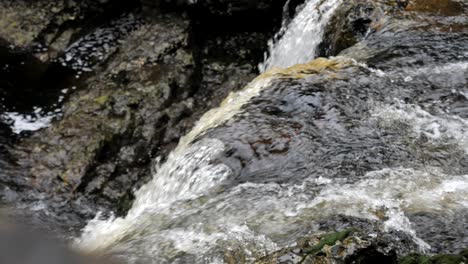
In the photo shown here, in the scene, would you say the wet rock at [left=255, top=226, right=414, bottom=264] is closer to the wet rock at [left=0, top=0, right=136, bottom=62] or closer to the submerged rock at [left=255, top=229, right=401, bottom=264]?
the submerged rock at [left=255, top=229, right=401, bottom=264]

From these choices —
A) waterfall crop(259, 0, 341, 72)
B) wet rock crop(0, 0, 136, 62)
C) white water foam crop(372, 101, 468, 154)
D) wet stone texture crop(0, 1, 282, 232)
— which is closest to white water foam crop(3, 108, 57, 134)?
wet stone texture crop(0, 1, 282, 232)

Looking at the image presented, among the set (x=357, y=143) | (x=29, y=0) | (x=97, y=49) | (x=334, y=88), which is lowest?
(x=357, y=143)

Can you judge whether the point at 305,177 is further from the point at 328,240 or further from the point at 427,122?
the point at 427,122

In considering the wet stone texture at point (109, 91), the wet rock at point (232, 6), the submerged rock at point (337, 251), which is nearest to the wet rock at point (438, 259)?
the submerged rock at point (337, 251)

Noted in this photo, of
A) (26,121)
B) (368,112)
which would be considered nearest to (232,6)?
(26,121)

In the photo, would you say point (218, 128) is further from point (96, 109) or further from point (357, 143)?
point (96, 109)

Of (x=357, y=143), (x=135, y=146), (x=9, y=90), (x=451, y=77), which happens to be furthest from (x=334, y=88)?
(x=9, y=90)

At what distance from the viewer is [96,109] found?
20.5ft

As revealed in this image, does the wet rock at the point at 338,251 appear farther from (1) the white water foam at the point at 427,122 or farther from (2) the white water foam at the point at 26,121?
(2) the white water foam at the point at 26,121

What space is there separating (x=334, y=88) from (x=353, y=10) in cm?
139

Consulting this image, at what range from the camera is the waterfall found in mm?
6051

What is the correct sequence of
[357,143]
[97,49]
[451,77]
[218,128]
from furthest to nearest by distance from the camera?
[97,49]
[451,77]
[218,128]
[357,143]

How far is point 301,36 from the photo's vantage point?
6.42m

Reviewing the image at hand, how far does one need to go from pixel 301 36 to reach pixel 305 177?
10.1ft
